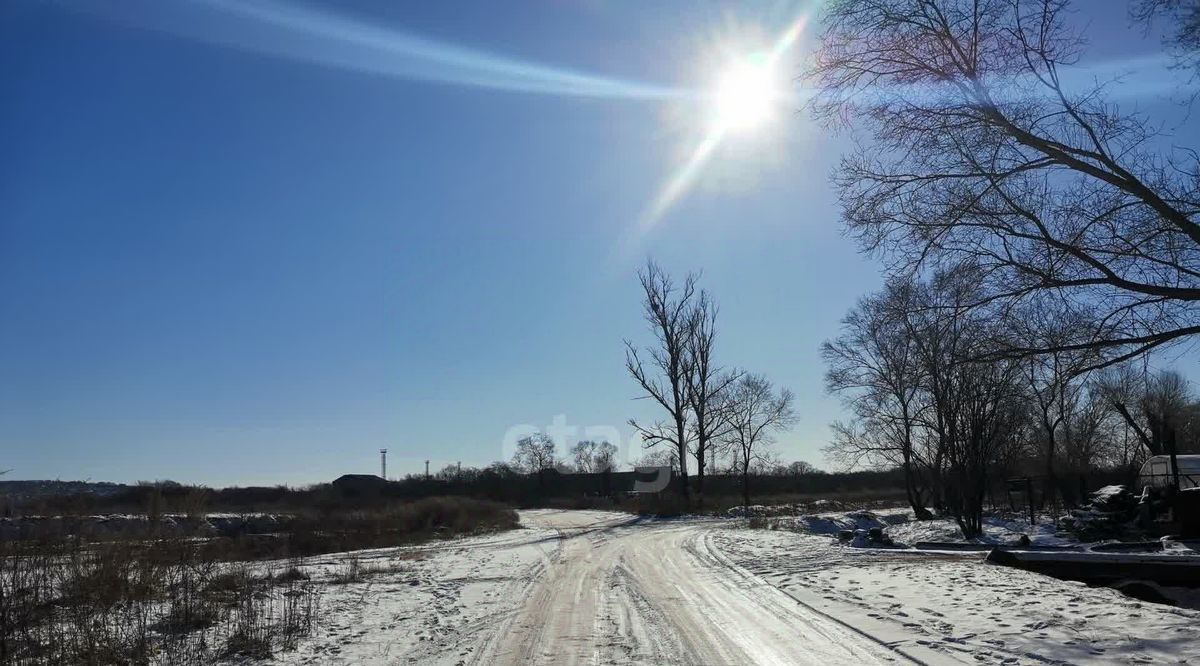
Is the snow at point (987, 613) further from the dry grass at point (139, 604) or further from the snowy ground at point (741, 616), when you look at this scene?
the dry grass at point (139, 604)

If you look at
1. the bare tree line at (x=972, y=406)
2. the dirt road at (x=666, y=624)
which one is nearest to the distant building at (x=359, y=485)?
the bare tree line at (x=972, y=406)

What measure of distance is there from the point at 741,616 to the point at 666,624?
3.58 feet

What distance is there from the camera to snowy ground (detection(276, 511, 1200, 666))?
801 cm

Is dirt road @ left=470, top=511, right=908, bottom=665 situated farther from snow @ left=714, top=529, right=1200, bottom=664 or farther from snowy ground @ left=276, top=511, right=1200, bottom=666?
snow @ left=714, top=529, right=1200, bottom=664

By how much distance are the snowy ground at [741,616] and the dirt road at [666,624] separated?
0.10ft

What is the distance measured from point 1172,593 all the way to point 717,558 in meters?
8.69

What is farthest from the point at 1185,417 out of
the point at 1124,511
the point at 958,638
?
the point at 958,638

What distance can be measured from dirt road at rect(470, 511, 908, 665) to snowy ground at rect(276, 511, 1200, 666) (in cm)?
3

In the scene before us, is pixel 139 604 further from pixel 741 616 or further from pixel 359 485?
pixel 359 485

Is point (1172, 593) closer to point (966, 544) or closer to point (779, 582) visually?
point (779, 582)

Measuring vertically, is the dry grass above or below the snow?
above

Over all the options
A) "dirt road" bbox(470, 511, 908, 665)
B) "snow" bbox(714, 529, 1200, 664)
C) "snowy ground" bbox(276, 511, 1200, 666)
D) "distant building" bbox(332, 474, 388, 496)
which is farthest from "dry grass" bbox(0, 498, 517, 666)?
"distant building" bbox(332, 474, 388, 496)

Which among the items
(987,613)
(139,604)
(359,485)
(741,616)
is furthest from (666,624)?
(359,485)

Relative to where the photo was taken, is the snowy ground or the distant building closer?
the snowy ground
